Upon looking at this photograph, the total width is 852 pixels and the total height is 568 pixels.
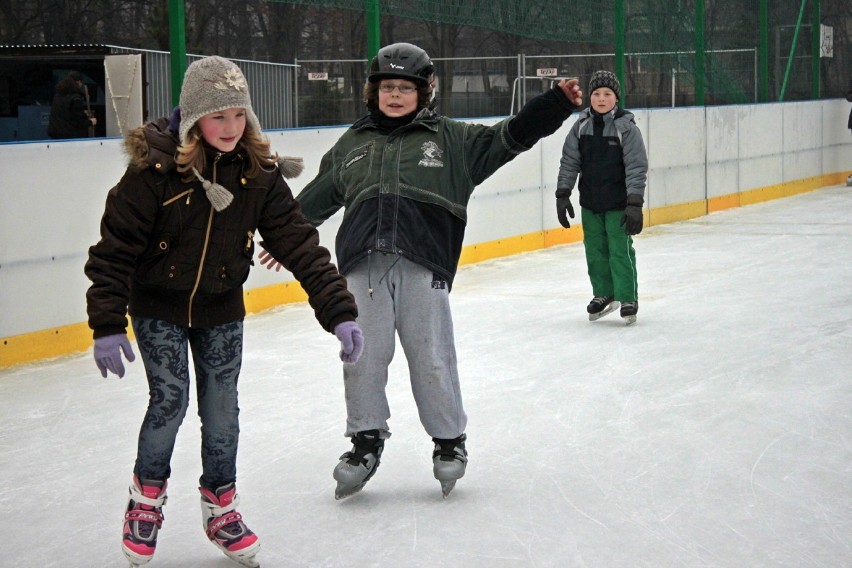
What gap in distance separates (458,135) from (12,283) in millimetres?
3235

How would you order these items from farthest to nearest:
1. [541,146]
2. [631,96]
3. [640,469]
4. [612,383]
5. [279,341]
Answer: [631,96] → [541,146] → [279,341] → [612,383] → [640,469]

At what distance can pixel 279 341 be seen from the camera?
6.99 meters

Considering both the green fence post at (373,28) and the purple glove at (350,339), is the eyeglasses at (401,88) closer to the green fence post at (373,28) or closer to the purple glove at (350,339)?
the purple glove at (350,339)

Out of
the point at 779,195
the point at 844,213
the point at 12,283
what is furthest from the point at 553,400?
the point at 779,195

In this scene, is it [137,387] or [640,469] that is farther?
[137,387]

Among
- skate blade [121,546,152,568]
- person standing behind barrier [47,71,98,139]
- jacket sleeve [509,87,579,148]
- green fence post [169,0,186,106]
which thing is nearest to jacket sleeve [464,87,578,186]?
jacket sleeve [509,87,579,148]

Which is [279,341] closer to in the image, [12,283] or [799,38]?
[12,283]

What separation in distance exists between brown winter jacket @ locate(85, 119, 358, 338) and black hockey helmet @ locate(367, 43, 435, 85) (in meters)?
0.70

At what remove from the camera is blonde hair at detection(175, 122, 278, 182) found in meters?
3.11

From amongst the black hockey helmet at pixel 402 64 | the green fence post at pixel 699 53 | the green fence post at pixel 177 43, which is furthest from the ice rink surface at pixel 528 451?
the green fence post at pixel 699 53

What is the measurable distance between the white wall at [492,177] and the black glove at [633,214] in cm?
229

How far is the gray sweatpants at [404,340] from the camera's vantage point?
3.97 metres

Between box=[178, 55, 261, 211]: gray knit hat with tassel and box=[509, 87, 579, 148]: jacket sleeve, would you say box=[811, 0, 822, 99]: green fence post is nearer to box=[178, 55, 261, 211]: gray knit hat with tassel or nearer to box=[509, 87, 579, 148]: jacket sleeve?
box=[509, 87, 579, 148]: jacket sleeve

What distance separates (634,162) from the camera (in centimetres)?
726
